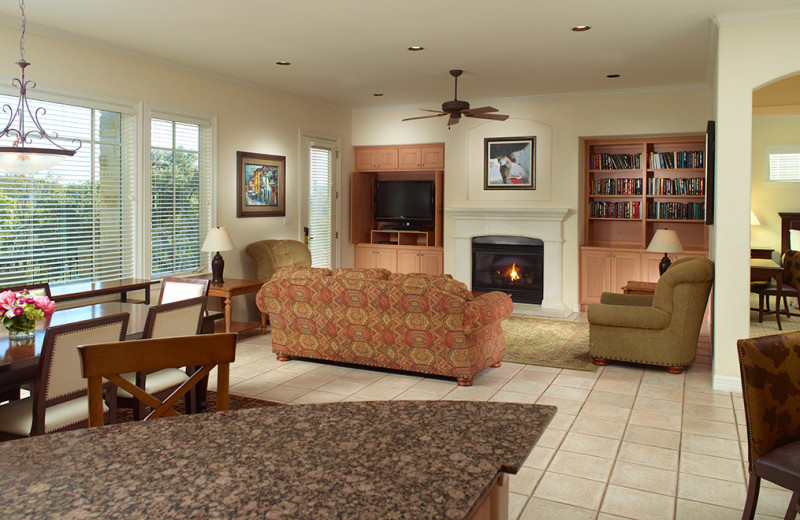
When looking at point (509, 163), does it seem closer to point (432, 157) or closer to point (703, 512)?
point (432, 157)

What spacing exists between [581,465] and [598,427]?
2.21 ft

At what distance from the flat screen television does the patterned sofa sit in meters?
3.84

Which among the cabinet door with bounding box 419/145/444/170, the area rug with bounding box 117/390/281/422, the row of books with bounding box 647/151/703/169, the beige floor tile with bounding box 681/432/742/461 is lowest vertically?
the beige floor tile with bounding box 681/432/742/461

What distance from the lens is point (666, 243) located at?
21.7 feet

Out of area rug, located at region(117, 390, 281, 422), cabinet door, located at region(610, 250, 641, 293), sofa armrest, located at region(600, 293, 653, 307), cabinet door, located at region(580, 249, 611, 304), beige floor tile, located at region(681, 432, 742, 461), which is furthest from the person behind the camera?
cabinet door, located at region(580, 249, 611, 304)

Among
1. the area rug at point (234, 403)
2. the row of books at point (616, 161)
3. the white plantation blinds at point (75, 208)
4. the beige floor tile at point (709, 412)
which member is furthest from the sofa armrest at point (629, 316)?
the white plantation blinds at point (75, 208)

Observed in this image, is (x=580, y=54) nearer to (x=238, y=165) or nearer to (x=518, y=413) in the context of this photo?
(x=238, y=165)

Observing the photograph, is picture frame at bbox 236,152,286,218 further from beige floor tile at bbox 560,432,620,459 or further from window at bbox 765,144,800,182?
window at bbox 765,144,800,182

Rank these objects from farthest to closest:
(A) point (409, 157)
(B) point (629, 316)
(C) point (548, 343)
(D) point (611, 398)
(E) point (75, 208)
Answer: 1. (A) point (409, 157)
2. (C) point (548, 343)
3. (E) point (75, 208)
4. (B) point (629, 316)
5. (D) point (611, 398)

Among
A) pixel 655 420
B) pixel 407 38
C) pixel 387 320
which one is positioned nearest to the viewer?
pixel 655 420

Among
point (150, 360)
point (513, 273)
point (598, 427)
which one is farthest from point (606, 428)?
point (513, 273)

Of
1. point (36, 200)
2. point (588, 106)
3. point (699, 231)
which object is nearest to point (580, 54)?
point (588, 106)

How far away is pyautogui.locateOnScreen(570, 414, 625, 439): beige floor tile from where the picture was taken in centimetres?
393

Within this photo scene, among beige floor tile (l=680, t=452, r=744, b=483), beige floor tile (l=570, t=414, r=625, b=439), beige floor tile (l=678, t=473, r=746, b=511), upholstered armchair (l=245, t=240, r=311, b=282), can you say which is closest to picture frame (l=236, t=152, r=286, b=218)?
upholstered armchair (l=245, t=240, r=311, b=282)
